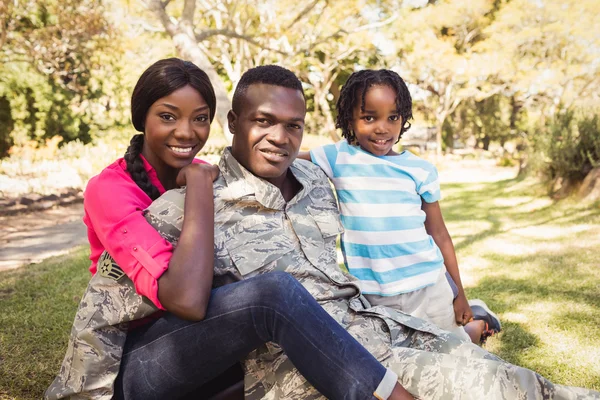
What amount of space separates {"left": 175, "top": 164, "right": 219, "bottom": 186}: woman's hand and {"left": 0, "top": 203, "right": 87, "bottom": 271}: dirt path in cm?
396

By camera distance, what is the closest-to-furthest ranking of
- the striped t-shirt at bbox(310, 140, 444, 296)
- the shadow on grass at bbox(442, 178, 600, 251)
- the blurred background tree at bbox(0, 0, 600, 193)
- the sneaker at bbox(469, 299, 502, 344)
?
the striped t-shirt at bbox(310, 140, 444, 296) → the sneaker at bbox(469, 299, 502, 344) → the shadow on grass at bbox(442, 178, 600, 251) → the blurred background tree at bbox(0, 0, 600, 193)

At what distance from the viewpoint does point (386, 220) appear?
8.18ft

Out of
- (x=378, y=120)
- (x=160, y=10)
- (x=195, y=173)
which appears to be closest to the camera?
(x=195, y=173)

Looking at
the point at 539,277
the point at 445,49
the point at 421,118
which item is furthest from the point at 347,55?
the point at 539,277

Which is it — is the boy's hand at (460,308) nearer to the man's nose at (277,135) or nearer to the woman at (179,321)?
the woman at (179,321)

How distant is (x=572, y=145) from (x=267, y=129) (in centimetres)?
799

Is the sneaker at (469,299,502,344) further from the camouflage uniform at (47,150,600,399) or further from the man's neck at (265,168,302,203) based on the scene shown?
the man's neck at (265,168,302,203)

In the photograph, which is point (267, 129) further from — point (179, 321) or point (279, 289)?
point (179, 321)

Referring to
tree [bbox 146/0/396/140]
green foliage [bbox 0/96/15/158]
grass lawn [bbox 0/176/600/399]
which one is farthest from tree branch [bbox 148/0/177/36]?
green foliage [bbox 0/96/15/158]

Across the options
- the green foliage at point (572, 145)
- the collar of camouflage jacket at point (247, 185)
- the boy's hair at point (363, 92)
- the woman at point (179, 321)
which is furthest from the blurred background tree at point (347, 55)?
the woman at point (179, 321)

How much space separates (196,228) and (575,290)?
3.56 meters

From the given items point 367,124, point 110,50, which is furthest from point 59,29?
point 367,124

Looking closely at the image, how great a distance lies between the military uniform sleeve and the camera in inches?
66.9

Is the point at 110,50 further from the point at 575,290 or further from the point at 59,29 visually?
the point at 575,290
